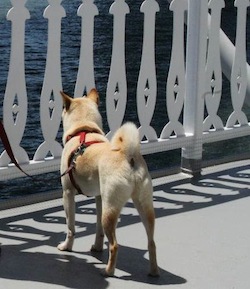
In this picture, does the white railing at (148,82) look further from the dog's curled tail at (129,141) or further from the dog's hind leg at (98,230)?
the dog's curled tail at (129,141)

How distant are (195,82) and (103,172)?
2.46 metres

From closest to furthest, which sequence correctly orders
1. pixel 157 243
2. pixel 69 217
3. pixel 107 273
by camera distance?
pixel 107 273, pixel 69 217, pixel 157 243

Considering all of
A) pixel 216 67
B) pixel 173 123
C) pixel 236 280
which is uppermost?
pixel 216 67

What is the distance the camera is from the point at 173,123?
631 centimetres

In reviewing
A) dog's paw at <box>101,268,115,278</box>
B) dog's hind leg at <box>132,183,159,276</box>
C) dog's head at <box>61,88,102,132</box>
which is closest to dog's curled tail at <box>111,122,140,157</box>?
dog's hind leg at <box>132,183,159,276</box>

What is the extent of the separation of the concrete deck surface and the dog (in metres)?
0.13

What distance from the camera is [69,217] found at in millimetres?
4531

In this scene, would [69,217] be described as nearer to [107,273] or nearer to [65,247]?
[65,247]

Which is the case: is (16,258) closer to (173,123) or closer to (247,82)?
(173,123)

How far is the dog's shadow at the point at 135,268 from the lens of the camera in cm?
424

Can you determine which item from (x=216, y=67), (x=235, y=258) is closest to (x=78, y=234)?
(x=235, y=258)

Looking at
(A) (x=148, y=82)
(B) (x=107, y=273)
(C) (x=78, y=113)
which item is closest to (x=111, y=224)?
(B) (x=107, y=273)

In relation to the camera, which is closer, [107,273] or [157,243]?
[107,273]

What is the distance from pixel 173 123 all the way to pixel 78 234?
171 centimetres
